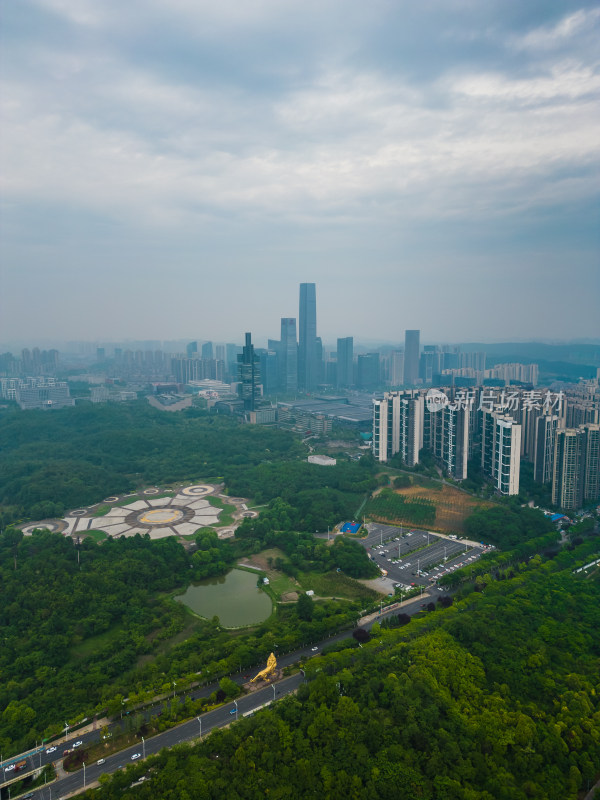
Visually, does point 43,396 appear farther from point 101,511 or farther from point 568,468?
point 568,468

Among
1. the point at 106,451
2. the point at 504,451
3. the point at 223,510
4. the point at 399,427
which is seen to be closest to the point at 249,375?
the point at 106,451

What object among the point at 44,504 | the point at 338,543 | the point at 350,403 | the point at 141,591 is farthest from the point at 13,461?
the point at 350,403

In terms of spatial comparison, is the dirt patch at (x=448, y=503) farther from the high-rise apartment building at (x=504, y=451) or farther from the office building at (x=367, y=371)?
the office building at (x=367, y=371)

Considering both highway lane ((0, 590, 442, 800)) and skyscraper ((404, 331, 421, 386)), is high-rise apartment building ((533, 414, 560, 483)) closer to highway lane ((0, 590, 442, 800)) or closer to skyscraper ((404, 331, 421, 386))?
highway lane ((0, 590, 442, 800))

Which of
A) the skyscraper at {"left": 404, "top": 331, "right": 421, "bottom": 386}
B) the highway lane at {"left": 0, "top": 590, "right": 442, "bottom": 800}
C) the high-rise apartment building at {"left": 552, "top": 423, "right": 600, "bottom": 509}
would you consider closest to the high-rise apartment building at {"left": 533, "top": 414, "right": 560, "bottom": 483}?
the high-rise apartment building at {"left": 552, "top": 423, "right": 600, "bottom": 509}

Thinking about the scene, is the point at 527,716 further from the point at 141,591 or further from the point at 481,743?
the point at 141,591

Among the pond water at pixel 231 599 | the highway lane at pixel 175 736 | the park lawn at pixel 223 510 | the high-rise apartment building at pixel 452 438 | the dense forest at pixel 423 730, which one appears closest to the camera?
the dense forest at pixel 423 730

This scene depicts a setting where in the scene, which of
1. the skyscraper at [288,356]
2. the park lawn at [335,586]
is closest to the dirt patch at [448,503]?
the park lawn at [335,586]
